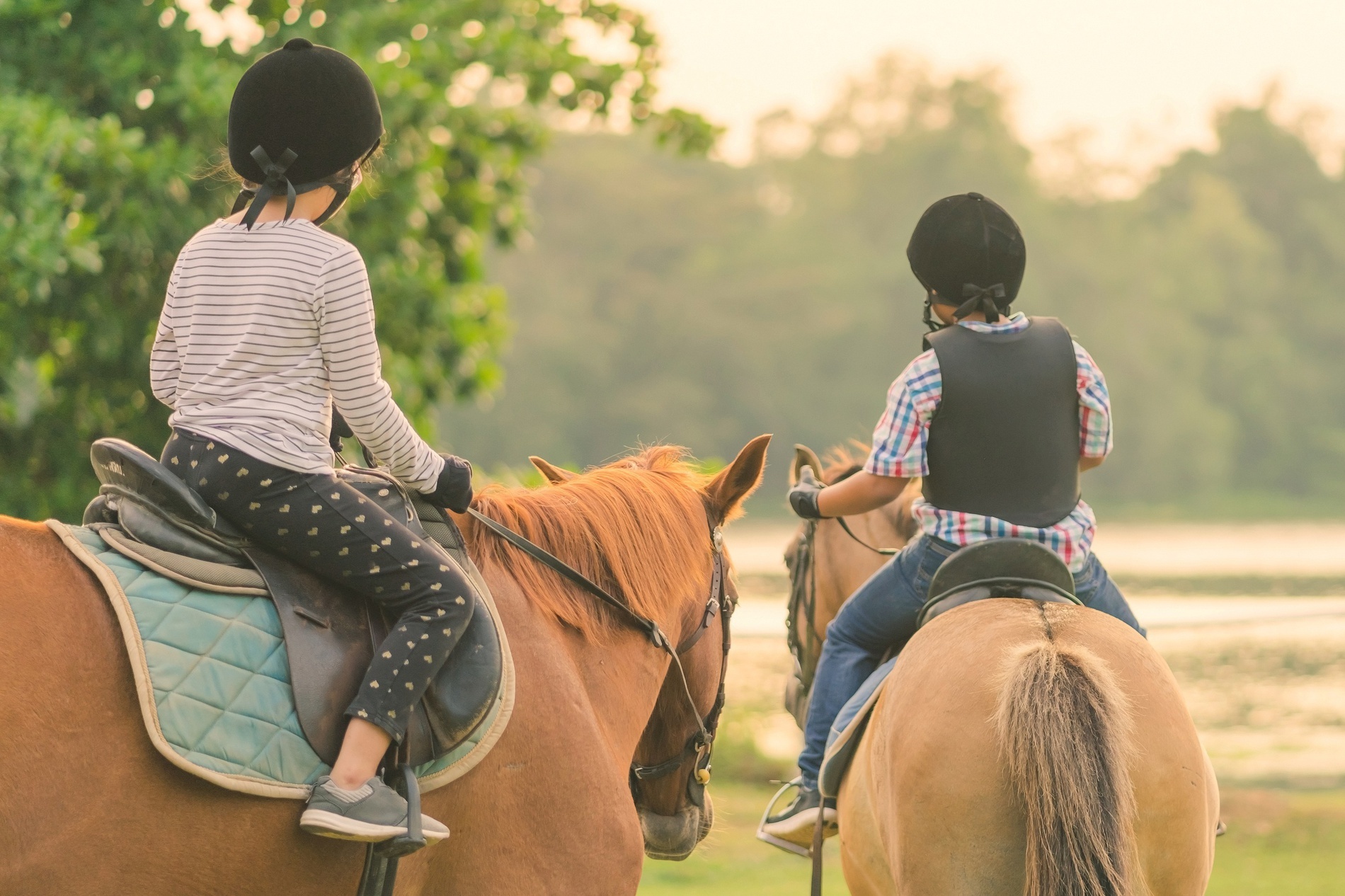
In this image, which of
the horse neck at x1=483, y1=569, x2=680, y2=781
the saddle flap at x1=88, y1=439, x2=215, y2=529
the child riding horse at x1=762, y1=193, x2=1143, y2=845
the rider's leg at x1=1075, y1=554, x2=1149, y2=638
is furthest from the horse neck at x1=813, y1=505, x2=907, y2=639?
the saddle flap at x1=88, y1=439, x2=215, y2=529

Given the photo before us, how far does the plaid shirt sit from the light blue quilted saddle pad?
1727 mm

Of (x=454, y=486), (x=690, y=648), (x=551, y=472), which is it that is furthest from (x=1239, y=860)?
(x=454, y=486)

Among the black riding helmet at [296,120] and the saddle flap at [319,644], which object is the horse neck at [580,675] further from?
the black riding helmet at [296,120]

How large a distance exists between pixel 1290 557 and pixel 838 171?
44.1m

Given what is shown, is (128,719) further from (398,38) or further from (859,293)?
(859,293)

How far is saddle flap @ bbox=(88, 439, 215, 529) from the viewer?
8.57 feet

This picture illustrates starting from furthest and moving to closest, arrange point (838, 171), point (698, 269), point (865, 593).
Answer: point (838, 171) → point (698, 269) → point (865, 593)

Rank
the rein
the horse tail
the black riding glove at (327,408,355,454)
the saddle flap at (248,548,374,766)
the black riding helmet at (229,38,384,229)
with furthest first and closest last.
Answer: the rein < the black riding glove at (327,408,355,454) < the black riding helmet at (229,38,384,229) < the horse tail < the saddle flap at (248,548,374,766)

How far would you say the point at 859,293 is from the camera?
54094 mm

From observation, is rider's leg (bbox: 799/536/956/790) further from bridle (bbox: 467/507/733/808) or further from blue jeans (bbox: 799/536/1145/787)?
bridle (bbox: 467/507/733/808)

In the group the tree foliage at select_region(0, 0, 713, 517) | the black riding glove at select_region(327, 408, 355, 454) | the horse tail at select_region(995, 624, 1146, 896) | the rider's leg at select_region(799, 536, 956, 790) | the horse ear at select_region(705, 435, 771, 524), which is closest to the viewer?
the horse tail at select_region(995, 624, 1146, 896)

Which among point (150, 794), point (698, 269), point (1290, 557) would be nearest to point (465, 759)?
point (150, 794)

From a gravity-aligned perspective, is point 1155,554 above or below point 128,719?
below

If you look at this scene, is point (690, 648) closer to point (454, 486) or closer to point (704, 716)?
point (704, 716)
